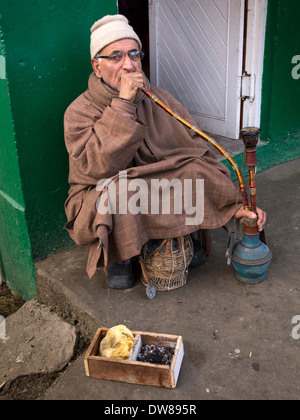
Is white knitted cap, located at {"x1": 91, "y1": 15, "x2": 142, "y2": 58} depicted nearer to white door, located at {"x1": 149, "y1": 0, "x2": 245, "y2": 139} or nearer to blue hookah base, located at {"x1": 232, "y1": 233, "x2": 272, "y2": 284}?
blue hookah base, located at {"x1": 232, "y1": 233, "x2": 272, "y2": 284}

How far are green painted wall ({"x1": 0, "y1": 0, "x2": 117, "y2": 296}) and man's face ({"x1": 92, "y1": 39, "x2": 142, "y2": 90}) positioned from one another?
34cm

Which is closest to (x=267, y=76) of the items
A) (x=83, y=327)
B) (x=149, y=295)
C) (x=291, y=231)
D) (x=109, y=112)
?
(x=291, y=231)

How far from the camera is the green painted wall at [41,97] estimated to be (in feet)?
8.57

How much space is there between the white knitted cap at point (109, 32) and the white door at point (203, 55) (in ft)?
5.43

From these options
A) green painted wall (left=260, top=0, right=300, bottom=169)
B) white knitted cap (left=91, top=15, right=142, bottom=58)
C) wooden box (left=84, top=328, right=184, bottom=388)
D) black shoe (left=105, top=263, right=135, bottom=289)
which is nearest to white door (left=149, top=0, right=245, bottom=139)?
green painted wall (left=260, top=0, right=300, bottom=169)

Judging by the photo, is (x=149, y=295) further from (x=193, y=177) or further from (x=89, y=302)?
(x=193, y=177)

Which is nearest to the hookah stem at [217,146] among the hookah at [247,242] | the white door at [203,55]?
the hookah at [247,242]

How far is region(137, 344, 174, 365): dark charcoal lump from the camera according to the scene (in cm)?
212

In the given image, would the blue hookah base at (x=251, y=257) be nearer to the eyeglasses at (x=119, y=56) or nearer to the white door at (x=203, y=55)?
the eyeglasses at (x=119, y=56)

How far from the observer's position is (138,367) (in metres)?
2.03

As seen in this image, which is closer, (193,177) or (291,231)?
(193,177)

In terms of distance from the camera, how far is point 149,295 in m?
2.61

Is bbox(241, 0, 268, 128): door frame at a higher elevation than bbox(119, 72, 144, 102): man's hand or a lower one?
higher

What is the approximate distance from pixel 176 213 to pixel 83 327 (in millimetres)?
844
